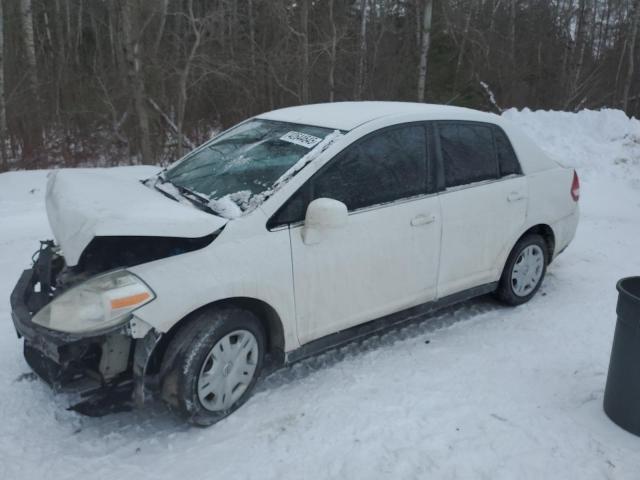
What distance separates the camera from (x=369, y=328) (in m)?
3.93

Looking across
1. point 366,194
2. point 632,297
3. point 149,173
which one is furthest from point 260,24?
point 632,297

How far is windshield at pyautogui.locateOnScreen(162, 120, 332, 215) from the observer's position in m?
3.61

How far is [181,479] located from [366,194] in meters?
2.04

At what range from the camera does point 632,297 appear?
10.00 ft

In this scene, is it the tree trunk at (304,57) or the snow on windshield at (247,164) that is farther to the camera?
the tree trunk at (304,57)

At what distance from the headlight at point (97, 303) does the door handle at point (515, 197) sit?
297 cm

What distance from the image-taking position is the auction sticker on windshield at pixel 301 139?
149 inches

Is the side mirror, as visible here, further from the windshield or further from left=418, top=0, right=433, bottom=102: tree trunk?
left=418, top=0, right=433, bottom=102: tree trunk

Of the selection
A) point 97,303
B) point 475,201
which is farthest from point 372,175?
point 97,303

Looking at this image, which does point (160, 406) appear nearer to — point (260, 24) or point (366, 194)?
point (366, 194)

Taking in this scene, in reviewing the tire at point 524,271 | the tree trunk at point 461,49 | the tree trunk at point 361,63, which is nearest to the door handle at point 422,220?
the tire at point 524,271

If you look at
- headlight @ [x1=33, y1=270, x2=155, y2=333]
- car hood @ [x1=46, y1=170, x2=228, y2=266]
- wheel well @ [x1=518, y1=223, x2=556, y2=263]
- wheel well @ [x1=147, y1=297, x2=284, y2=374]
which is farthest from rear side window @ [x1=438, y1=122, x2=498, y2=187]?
headlight @ [x1=33, y1=270, x2=155, y2=333]

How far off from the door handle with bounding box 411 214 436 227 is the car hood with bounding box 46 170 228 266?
1.40 metres

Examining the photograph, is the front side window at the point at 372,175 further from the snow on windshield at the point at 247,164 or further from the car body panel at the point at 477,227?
the car body panel at the point at 477,227
